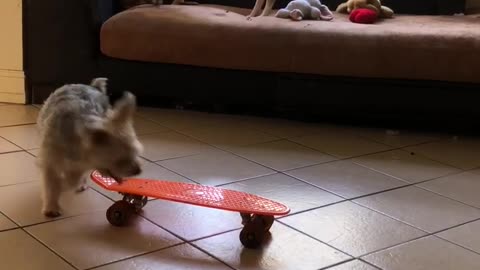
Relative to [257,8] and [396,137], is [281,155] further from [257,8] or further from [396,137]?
[257,8]

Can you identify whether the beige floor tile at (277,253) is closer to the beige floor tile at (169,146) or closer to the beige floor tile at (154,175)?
the beige floor tile at (154,175)

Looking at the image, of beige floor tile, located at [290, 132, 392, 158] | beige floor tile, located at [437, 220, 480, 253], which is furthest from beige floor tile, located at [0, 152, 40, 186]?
beige floor tile, located at [437, 220, 480, 253]

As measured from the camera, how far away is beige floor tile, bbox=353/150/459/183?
2.59 meters

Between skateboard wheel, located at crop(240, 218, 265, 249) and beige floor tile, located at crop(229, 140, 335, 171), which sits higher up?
skateboard wheel, located at crop(240, 218, 265, 249)

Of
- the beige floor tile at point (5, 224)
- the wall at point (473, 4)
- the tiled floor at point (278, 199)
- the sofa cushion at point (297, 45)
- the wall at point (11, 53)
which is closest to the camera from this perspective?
the tiled floor at point (278, 199)

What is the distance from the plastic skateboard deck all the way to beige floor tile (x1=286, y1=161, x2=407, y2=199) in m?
0.45

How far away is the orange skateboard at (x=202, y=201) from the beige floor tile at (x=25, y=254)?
0.24 m

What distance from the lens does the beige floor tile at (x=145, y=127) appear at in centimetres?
296

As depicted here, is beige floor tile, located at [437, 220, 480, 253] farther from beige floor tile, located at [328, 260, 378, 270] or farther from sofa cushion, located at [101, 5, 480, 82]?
sofa cushion, located at [101, 5, 480, 82]

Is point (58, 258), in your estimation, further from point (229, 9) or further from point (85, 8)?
point (229, 9)

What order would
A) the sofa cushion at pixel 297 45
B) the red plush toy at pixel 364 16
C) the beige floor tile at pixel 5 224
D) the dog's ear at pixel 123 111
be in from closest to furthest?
the dog's ear at pixel 123 111, the beige floor tile at pixel 5 224, the sofa cushion at pixel 297 45, the red plush toy at pixel 364 16

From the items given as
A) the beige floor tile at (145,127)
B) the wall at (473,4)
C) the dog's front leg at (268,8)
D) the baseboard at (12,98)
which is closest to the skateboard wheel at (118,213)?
the beige floor tile at (145,127)

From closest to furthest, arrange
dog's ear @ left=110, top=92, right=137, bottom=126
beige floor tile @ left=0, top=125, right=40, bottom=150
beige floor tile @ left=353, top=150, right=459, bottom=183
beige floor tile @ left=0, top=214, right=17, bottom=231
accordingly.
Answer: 1. dog's ear @ left=110, top=92, right=137, bottom=126
2. beige floor tile @ left=0, top=214, right=17, bottom=231
3. beige floor tile @ left=353, top=150, right=459, bottom=183
4. beige floor tile @ left=0, top=125, right=40, bottom=150

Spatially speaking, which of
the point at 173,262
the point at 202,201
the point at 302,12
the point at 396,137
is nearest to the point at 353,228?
the point at 202,201
